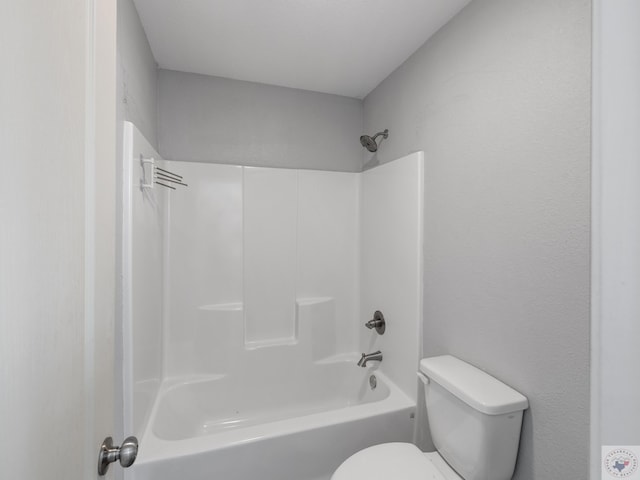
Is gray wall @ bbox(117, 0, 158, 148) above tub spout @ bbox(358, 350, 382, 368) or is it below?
above

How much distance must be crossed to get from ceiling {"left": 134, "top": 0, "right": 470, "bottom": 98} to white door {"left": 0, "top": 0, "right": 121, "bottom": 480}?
1.12 m

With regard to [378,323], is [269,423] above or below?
below

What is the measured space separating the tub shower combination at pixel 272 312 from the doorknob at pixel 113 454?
781mm

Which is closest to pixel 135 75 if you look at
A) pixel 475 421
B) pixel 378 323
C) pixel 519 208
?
pixel 519 208

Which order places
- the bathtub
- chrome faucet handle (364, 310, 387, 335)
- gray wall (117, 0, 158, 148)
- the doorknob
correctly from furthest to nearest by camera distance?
1. chrome faucet handle (364, 310, 387, 335)
2. the bathtub
3. gray wall (117, 0, 158, 148)
4. the doorknob

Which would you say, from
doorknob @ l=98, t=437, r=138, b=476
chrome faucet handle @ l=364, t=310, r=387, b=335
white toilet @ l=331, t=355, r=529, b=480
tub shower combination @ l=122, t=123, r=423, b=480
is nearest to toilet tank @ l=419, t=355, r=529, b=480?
white toilet @ l=331, t=355, r=529, b=480

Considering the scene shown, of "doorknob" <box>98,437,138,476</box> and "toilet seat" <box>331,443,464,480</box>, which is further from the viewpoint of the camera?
"toilet seat" <box>331,443,464,480</box>

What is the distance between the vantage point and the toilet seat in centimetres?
114

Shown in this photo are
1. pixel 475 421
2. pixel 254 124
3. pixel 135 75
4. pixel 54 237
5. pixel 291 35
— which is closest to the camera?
pixel 54 237

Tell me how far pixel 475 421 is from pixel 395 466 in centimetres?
37

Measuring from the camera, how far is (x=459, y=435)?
1168mm

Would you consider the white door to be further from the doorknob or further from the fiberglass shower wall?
the fiberglass shower wall

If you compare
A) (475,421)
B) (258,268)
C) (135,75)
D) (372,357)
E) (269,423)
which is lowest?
(269,423)

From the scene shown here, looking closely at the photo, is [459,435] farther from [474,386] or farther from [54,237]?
[54,237]
